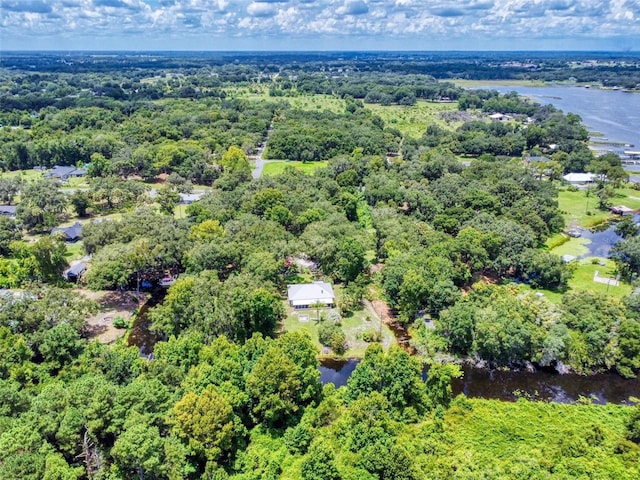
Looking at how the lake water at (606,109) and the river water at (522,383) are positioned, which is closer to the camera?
the river water at (522,383)

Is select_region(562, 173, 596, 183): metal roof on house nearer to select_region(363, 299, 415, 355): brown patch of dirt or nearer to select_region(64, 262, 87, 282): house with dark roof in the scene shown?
select_region(363, 299, 415, 355): brown patch of dirt

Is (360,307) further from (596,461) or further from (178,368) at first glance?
(596,461)

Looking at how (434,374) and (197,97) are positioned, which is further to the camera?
(197,97)

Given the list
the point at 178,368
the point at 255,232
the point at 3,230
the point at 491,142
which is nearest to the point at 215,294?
the point at 178,368

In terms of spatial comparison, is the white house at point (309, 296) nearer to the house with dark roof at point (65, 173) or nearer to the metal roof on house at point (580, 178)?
the house with dark roof at point (65, 173)

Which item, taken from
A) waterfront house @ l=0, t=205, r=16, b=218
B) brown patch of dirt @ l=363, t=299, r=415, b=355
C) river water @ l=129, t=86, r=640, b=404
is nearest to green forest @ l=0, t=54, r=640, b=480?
brown patch of dirt @ l=363, t=299, r=415, b=355

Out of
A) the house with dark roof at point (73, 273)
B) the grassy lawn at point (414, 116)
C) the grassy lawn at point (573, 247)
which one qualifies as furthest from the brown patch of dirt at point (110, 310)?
the grassy lawn at point (414, 116)

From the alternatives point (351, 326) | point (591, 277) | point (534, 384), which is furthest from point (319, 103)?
point (534, 384)
